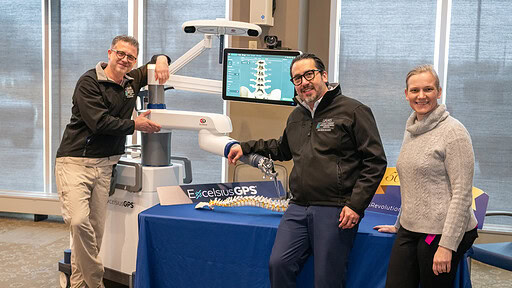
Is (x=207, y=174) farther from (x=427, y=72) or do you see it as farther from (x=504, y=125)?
(x=427, y=72)

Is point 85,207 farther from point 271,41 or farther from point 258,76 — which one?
point 271,41

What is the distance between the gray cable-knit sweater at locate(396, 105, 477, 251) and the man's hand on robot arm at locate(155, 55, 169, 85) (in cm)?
151

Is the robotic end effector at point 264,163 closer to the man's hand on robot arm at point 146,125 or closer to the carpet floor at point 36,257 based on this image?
the man's hand on robot arm at point 146,125

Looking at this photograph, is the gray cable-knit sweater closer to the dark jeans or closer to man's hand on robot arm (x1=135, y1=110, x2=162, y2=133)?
the dark jeans

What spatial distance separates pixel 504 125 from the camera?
14.7 feet

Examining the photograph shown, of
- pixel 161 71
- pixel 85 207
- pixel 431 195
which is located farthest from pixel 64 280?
pixel 431 195

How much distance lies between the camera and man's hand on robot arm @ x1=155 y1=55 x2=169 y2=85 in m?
3.12

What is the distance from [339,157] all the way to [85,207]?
145 centimetres

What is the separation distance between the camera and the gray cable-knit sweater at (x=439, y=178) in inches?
78.5

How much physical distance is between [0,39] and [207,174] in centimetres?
239

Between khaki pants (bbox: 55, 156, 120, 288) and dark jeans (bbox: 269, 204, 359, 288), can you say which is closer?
dark jeans (bbox: 269, 204, 359, 288)

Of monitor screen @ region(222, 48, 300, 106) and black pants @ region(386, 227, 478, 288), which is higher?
monitor screen @ region(222, 48, 300, 106)

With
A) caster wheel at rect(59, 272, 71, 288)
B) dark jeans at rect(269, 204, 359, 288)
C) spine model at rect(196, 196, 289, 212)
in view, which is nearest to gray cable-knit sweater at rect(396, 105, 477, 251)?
dark jeans at rect(269, 204, 359, 288)

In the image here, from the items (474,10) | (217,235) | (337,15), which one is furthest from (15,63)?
(474,10)
